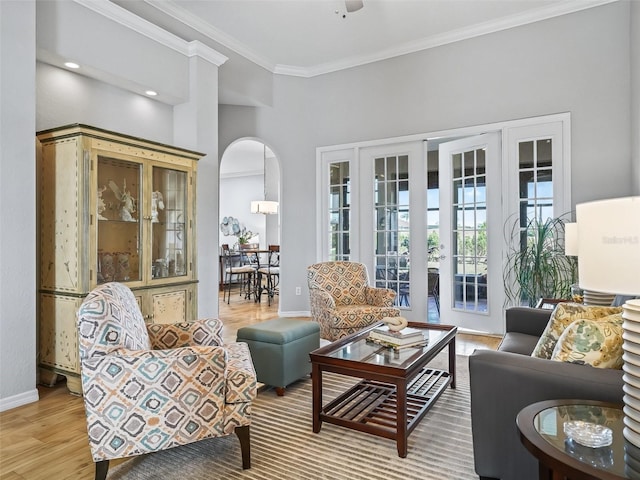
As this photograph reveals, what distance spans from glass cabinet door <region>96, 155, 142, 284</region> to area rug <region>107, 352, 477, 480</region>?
5.15ft

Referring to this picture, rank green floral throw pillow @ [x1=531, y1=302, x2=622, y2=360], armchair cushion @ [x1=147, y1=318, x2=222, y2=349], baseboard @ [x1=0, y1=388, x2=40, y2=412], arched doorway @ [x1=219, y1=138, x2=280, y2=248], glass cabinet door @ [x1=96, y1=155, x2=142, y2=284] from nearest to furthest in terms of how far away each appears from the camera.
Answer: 1. green floral throw pillow @ [x1=531, y1=302, x2=622, y2=360]
2. armchair cushion @ [x1=147, y1=318, x2=222, y2=349]
3. baseboard @ [x1=0, y1=388, x2=40, y2=412]
4. glass cabinet door @ [x1=96, y1=155, x2=142, y2=284]
5. arched doorway @ [x1=219, y1=138, x2=280, y2=248]

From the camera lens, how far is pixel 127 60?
3676mm

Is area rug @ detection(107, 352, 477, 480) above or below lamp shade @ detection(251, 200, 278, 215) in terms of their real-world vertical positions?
below

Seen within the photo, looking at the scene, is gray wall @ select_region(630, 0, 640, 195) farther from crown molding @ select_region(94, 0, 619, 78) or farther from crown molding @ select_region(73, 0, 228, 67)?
crown molding @ select_region(73, 0, 228, 67)

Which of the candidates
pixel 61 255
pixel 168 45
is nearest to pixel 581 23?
pixel 168 45

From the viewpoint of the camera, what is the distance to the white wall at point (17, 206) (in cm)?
272

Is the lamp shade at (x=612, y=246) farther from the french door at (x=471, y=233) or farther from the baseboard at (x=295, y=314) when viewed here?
the baseboard at (x=295, y=314)

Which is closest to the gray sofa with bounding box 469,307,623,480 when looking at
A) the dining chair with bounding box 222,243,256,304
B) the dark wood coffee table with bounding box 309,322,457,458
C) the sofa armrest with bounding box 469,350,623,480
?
the sofa armrest with bounding box 469,350,623,480

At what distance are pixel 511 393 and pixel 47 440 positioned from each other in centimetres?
245

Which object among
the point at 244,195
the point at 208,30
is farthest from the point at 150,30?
the point at 244,195

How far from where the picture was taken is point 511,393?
1.68 metres

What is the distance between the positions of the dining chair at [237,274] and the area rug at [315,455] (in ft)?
16.1

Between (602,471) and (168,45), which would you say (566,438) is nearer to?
(602,471)

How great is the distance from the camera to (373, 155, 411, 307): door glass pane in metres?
5.23
